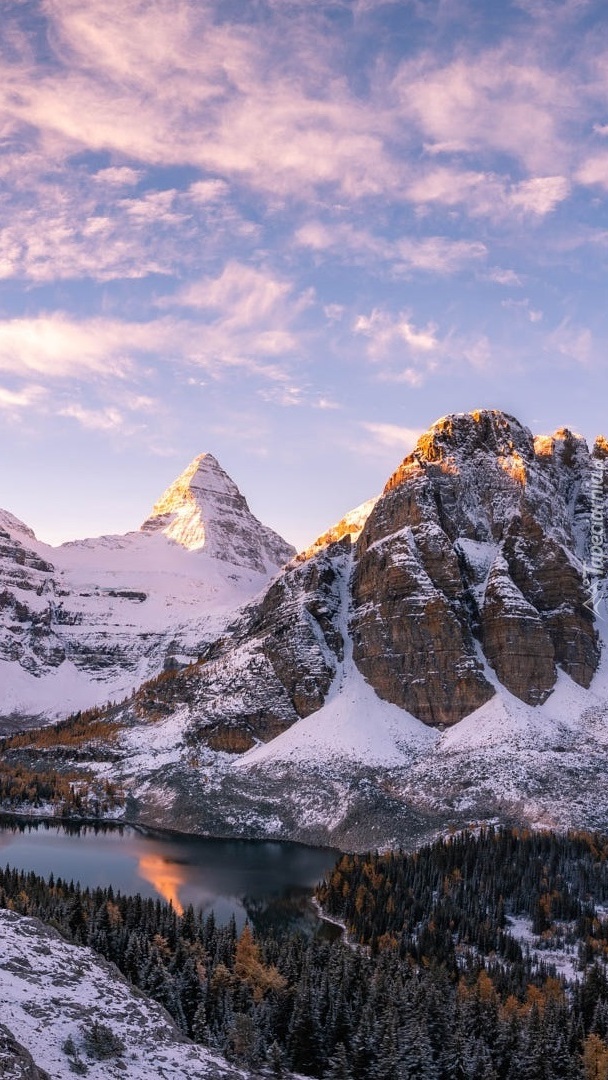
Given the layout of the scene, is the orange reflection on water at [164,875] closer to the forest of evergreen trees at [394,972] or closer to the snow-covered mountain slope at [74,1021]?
the forest of evergreen trees at [394,972]

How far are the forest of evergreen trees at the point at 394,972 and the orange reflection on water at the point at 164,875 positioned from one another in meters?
18.6

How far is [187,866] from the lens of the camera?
520ft

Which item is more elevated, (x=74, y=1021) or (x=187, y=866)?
(x=74, y=1021)

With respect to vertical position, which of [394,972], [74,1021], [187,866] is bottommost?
[187,866]

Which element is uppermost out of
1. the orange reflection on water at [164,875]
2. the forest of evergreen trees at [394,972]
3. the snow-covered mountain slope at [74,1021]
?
the snow-covered mountain slope at [74,1021]

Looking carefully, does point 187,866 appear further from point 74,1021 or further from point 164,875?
point 74,1021

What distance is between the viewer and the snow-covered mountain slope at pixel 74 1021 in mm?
49469

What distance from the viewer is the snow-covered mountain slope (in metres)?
49.5

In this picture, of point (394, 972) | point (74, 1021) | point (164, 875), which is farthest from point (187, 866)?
point (74, 1021)

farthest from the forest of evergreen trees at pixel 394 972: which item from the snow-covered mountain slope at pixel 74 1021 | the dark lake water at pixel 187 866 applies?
the dark lake water at pixel 187 866

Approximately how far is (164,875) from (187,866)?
9924mm

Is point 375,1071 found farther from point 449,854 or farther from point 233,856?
point 233,856

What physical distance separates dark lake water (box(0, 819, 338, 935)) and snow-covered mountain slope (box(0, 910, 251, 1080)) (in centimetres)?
6142

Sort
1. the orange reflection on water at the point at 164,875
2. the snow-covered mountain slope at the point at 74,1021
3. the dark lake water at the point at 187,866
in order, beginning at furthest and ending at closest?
the orange reflection on water at the point at 164,875, the dark lake water at the point at 187,866, the snow-covered mountain slope at the point at 74,1021
